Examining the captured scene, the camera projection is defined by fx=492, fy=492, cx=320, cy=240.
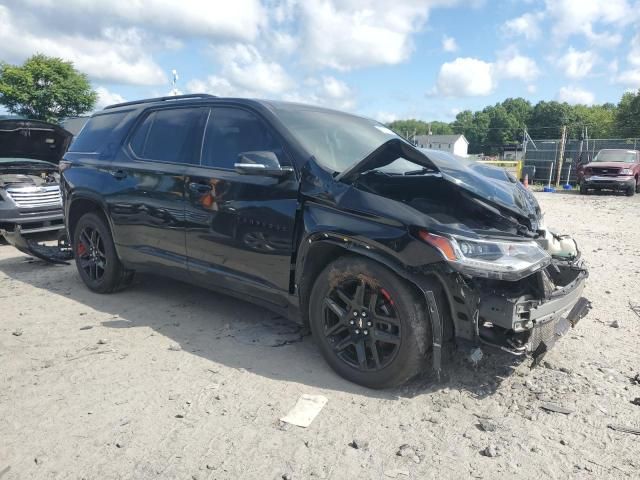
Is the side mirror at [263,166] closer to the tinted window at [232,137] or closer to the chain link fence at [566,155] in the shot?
the tinted window at [232,137]

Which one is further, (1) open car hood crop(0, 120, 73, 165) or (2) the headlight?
(1) open car hood crop(0, 120, 73, 165)

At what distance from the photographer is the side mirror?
3.36 meters

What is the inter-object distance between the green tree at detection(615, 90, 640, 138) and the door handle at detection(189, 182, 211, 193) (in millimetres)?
64672

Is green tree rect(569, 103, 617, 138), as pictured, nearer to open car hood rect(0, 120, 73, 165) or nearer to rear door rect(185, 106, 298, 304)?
open car hood rect(0, 120, 73, 165)

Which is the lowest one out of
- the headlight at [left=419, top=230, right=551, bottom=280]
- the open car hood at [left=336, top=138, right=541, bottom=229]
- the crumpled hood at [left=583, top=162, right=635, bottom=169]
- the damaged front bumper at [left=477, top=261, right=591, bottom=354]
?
the crumpled hood at [left=583, top=162, right=635, bottom=169]

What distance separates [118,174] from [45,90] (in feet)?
140

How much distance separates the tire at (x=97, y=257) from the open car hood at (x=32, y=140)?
12.9 feet

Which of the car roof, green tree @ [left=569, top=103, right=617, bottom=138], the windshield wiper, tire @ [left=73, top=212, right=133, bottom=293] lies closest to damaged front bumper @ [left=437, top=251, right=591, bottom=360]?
the windshield wiper

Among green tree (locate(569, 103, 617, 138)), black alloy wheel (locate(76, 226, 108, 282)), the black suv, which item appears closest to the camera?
the black suv

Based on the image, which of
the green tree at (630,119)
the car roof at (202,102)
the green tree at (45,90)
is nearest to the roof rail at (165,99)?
the car roof at (202,102)

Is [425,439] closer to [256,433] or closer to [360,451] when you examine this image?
[360,451]

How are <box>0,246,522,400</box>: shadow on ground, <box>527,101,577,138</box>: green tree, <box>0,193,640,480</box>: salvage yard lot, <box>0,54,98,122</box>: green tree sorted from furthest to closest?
<box>527,101,577,138</box>: green tree → <box>0,54,98,122</box>: green tree → <box>0,246,522,400</box>: shadow on ground → <box>0,193,640,480</box>: salvage yard lot

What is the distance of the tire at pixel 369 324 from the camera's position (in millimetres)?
2889

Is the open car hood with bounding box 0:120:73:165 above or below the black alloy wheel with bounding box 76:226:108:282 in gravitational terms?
above
